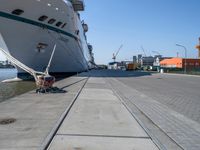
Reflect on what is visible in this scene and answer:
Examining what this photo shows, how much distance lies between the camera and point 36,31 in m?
25.4

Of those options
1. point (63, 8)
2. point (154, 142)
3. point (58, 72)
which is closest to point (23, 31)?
point (63, 8)

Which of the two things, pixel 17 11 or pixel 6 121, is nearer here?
pixel 6 121

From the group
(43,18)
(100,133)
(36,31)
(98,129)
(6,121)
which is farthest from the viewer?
(43,18)

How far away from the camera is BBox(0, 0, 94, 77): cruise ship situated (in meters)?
23.1

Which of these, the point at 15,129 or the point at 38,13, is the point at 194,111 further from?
the point at 38,13

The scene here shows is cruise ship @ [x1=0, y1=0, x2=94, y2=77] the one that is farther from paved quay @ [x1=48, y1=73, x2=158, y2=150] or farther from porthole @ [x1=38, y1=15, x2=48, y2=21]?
paved quay @ [x1=48, y1=73, x2=158, y2=150]

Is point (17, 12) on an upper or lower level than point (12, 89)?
upper

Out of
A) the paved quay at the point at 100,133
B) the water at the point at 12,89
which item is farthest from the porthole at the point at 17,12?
the paved quay at the point at 100,133

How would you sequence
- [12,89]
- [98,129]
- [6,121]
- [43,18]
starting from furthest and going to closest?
[43,18]
[12,89]
[6,121]
[98,129]

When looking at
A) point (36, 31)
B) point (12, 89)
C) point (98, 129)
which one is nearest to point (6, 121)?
point (98, 129)

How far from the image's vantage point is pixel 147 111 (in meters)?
9.78

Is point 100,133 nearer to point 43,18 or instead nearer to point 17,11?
point 17,11

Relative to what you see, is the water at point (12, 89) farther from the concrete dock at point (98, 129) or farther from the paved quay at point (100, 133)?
the paved quay at point (100, 133)

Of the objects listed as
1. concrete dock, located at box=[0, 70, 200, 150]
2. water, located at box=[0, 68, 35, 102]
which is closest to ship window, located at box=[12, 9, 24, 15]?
water, located at box=[0, 68, 35, 102]
